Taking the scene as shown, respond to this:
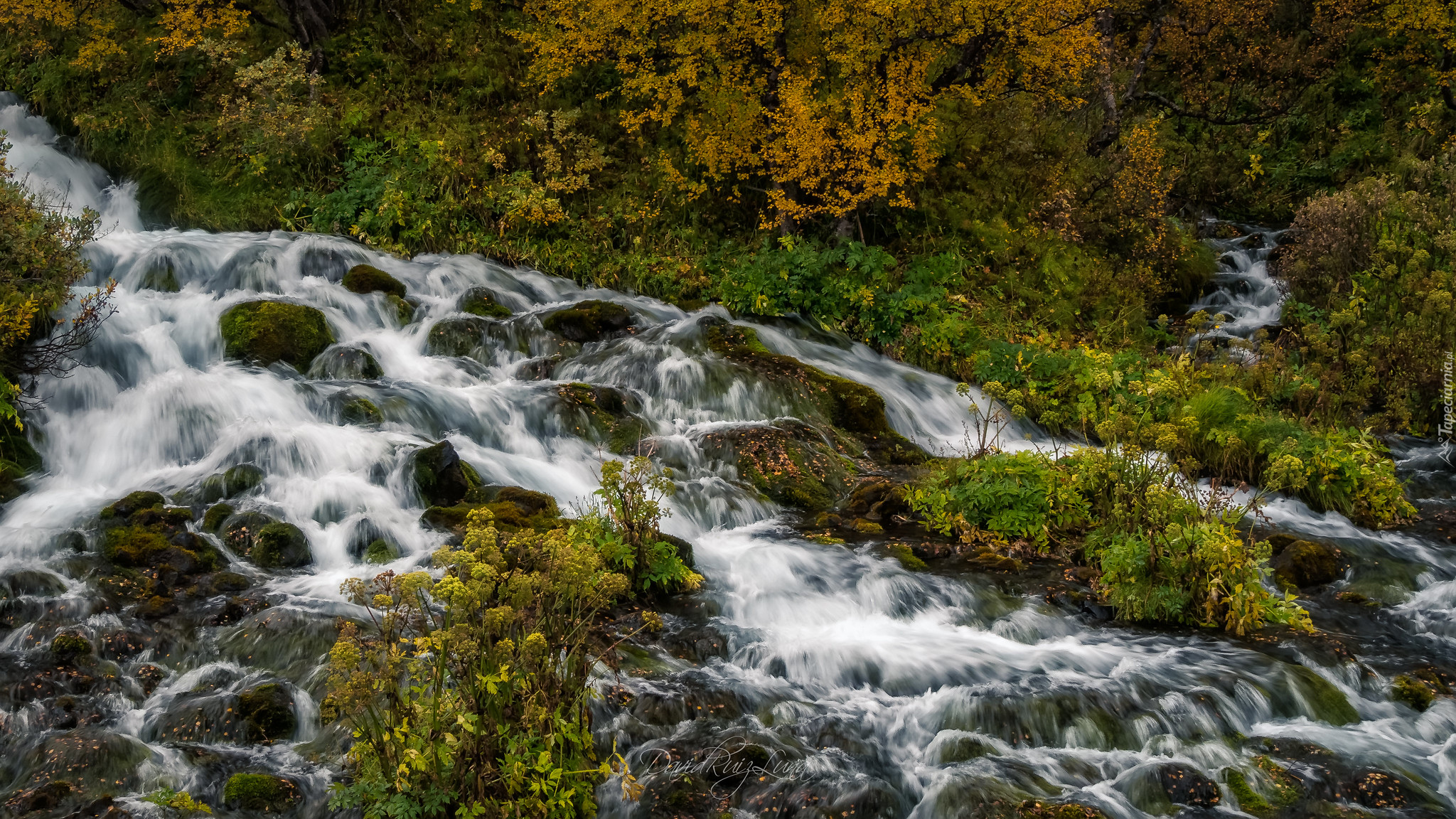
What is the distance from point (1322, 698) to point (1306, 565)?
225cm

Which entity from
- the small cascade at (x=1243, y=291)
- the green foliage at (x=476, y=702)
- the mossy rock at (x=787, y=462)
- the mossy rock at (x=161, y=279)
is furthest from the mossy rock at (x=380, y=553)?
the small cascade at (x=1243, y=291)

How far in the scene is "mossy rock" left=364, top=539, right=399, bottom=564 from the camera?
793 cm

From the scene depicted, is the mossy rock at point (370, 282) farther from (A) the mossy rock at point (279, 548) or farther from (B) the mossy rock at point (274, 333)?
(A) the mossy rock at point (279, 548)

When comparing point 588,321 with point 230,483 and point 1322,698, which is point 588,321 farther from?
point 1322,698

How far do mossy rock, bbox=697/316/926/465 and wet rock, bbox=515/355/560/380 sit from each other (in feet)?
6.70

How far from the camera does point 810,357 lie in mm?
13609

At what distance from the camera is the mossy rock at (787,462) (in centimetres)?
992

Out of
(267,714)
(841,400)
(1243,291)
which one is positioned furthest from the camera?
(1243,291)

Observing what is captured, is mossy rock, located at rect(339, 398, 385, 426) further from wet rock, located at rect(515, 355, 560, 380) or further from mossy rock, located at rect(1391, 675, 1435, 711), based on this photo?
mossy rock, located at rect(1391, 675, 1435, 711)

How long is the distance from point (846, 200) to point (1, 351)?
1018 centimetres

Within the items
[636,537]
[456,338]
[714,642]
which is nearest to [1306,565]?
[714,642]

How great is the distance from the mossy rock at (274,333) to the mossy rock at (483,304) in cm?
200

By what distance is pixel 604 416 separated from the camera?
36.5ft

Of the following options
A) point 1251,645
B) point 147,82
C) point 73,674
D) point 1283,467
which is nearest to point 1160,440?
point 1283,467
